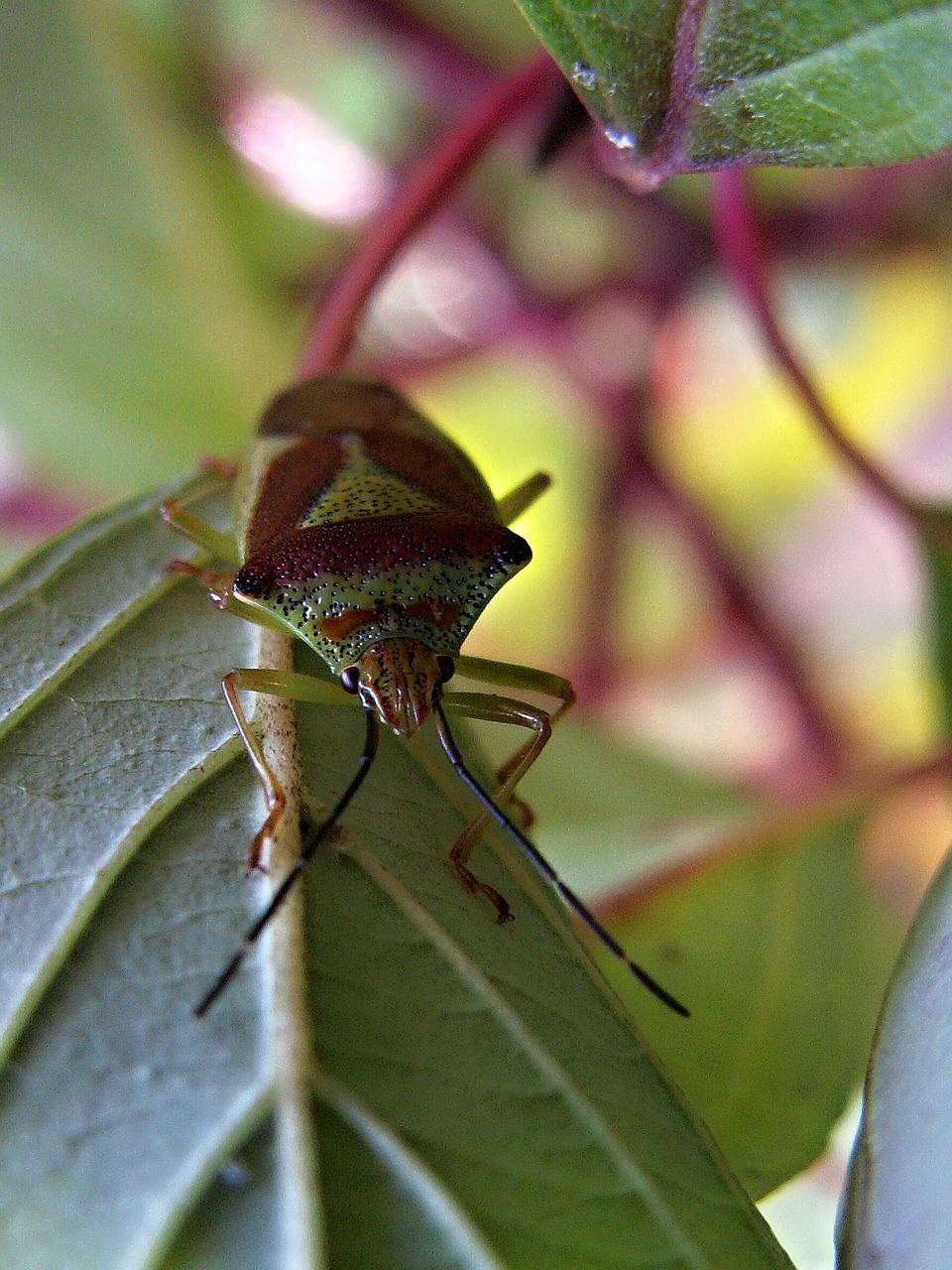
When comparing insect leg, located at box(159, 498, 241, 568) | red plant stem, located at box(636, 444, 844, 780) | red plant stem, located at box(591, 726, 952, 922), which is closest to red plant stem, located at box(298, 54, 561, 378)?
insect leg, located at box(159, 498, 241, 568)

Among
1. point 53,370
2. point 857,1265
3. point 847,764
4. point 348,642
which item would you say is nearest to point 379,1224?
point 857,1265

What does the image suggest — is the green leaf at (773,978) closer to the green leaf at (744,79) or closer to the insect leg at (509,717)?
the insect leg at (509,717)

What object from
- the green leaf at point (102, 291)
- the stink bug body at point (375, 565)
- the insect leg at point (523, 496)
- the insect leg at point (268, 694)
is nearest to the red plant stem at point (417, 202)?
the stink bug body at point (375, 565)

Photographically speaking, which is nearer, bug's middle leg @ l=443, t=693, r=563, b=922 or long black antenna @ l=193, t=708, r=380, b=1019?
long black antenna @ l=193, t=708, r=380, b=1019

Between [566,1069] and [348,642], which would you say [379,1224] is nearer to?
[566,1069]

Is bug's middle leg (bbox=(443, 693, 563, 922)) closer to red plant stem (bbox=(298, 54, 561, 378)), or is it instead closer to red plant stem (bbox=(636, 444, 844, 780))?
red plant stem (bbox=(298, 54, 561, 378))

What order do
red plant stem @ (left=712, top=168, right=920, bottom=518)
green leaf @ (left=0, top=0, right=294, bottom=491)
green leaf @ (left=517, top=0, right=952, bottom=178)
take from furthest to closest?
1. green leaf @ (left=0, top=0, right=294, bottom=491)
2. red plant stem @ (left=712, top=168, right=920, bottom=518)
3. green leaf @ (left=517, top=0, right=952, bottom=178)
